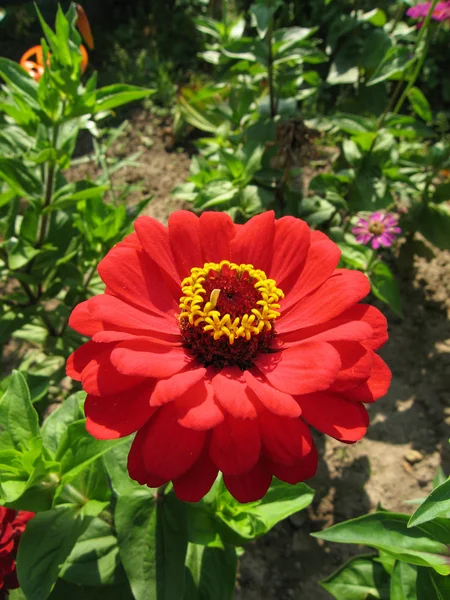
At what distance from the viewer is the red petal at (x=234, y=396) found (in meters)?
0.76

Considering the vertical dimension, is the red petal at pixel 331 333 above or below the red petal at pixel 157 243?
below

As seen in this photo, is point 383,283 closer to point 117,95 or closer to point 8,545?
point 117,95

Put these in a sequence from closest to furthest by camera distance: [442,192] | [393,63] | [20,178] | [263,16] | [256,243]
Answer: [256,243] < [20,178] < [263,16] < [393,63] < [442,192]

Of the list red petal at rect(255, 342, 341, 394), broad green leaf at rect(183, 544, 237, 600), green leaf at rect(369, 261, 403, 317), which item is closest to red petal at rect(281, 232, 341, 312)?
red petal at rect(255, 342, 341, 394)

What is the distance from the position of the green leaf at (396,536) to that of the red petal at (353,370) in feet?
0.88

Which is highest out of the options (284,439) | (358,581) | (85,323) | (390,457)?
(85,323)

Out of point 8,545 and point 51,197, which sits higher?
point 51,197

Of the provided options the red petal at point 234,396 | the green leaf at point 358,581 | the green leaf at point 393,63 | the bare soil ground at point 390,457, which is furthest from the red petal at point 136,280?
the green leaf at point 393,63

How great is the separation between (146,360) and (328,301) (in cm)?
35

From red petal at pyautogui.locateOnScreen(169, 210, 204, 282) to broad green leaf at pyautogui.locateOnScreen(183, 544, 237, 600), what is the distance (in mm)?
719

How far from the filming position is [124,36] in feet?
12.6

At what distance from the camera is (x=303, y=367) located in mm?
844

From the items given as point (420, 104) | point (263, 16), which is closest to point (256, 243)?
point (263, 16)

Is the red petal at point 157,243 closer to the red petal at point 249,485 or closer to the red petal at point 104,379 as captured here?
the red petal at point 104,379
